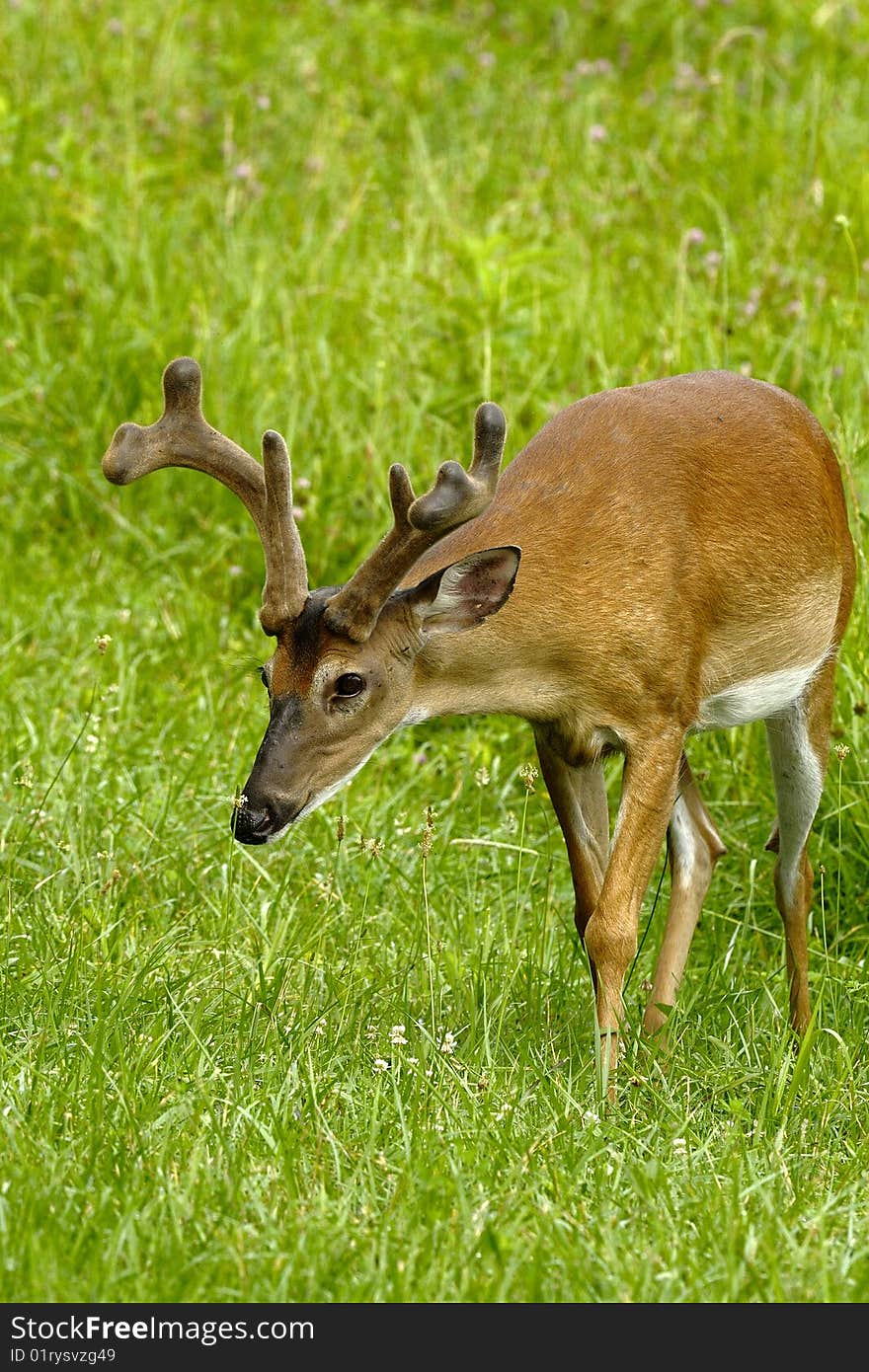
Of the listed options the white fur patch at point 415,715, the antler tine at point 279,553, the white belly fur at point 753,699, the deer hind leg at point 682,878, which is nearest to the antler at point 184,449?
the antler tine at point 279,553

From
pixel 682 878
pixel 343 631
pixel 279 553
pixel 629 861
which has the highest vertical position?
pixel 279 553

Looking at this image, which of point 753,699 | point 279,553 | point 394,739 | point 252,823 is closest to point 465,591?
point 279,553

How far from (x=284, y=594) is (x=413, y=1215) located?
4.62 feet

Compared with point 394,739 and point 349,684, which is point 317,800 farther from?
point 394,739

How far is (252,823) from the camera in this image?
4.27 meters

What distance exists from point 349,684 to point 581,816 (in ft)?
2.85

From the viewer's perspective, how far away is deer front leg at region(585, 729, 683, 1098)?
4.57 meters

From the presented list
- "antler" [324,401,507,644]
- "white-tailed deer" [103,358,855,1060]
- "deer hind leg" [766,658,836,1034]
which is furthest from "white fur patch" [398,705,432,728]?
"deer hind leg" [766,658,836,1034]

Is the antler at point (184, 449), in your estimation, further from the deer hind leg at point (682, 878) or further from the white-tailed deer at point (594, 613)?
the deer hind leg at point (682, 878)

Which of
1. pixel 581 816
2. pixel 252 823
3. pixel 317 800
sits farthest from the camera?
pixel 581 816

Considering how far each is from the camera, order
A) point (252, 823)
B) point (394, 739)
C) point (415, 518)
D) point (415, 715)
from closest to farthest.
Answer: point (415, 518) < point (252, 823) < point (415, 715) < point (394, 739)

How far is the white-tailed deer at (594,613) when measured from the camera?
431 centimetres

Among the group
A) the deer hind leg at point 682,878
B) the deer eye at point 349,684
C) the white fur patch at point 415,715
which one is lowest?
the deer hind leg at point 682,878

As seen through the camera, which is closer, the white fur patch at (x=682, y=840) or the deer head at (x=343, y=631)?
the deer head at (x=343, y=631)
